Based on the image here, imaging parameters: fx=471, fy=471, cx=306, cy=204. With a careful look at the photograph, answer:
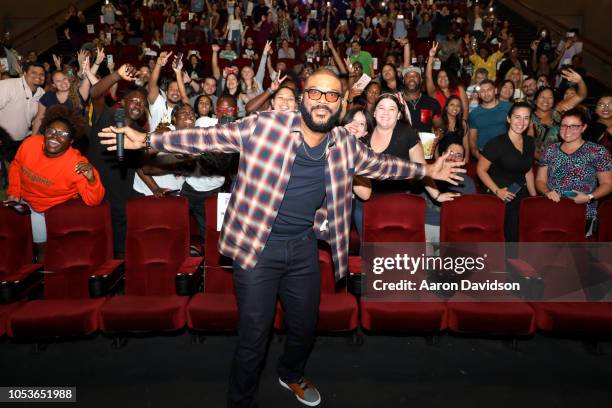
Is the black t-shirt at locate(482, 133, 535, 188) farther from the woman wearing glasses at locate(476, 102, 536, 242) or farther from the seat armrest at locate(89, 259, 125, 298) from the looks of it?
the seat armrest at locate(89, 259, 125, 298)

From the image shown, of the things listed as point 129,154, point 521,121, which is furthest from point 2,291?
point 521,121

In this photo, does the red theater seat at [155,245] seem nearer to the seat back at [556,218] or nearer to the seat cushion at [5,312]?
the seat cushion at [5,312]

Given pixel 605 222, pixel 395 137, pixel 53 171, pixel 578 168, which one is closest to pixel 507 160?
pixel 578 168

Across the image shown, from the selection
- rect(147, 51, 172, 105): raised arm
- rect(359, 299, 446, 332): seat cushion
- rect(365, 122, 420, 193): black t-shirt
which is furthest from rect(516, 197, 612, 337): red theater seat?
rect(147, 51, 172, 105): raised arm

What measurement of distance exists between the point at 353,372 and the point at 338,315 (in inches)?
13.1

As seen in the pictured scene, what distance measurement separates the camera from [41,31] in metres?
11.6

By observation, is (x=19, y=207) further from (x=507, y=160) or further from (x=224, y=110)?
(x=507, y=160)

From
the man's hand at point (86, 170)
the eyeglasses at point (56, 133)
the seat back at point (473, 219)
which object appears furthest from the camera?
the seat back at point (473, 219)

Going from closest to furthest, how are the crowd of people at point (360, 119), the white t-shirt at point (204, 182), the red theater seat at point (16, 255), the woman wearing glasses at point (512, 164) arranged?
the red theater seat at point (16, 255)
the crowd of people at point (360, 119)
the woman wearing glasses at point (512, 164)
the white t-shirt at point (204, 182)

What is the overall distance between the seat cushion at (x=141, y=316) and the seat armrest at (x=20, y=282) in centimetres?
51

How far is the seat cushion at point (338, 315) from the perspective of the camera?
2.79 meters

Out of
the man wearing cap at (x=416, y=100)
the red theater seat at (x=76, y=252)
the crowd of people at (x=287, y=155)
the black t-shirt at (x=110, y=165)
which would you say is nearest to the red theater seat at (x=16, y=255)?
the red theater seat at (x=76, y=252)

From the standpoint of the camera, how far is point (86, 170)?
3.01 m

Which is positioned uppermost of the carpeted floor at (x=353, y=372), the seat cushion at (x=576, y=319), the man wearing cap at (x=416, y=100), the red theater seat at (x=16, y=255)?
the man wearing cap at (x=416, y=100)
